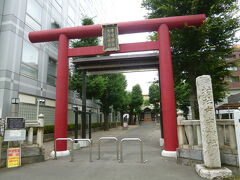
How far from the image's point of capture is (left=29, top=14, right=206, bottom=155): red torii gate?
7795 millimetres

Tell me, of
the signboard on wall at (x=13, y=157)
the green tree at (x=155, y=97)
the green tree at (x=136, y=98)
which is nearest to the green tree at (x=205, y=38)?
the signboard on wall at (x=13, y=157)

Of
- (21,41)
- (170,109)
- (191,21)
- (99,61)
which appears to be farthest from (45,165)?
(21,41)

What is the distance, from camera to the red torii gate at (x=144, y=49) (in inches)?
307

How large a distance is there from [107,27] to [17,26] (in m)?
7.96

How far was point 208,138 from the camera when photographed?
4840 mm

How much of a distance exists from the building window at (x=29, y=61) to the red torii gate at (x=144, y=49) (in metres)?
4.55

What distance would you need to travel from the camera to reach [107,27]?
9125 mm

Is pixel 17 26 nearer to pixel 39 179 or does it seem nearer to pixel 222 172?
pixel 39 179

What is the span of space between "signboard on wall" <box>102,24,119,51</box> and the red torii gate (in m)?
0.26

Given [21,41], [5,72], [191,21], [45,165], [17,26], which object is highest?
[17,26]

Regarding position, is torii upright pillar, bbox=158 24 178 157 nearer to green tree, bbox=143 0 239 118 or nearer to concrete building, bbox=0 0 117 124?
green tree, bbox=143 0 239 118

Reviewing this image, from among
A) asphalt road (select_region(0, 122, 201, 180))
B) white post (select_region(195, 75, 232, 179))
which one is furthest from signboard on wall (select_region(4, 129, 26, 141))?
white post (select_region(195, 75, 232, 179))

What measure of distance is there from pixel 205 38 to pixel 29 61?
42.0 feet

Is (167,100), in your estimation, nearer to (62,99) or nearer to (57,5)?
(62,99)
